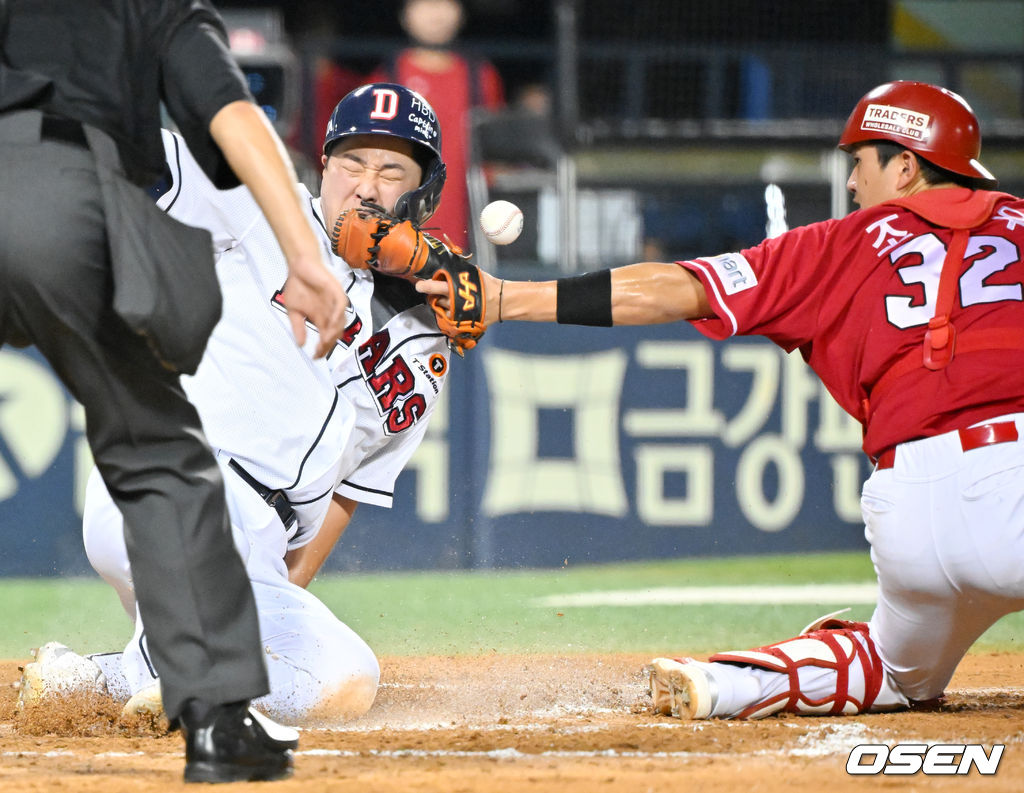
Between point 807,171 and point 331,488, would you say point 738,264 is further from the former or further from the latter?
point 807,171

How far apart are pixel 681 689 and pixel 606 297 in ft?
3.57

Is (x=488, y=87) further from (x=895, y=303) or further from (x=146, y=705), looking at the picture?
(x=146, y=705)

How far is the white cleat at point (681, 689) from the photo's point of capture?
3.26 meters

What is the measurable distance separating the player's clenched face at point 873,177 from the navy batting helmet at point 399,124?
4.19ft

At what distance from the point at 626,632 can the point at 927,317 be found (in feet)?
8.67

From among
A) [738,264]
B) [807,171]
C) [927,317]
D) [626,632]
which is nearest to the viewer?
Answer: [927,317]

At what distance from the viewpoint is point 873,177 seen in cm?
368

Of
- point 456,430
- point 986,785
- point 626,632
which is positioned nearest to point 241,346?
point 986,785

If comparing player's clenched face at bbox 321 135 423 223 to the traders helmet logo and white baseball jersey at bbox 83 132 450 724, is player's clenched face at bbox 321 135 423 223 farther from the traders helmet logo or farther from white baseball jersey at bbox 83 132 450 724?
the traders helmet logo

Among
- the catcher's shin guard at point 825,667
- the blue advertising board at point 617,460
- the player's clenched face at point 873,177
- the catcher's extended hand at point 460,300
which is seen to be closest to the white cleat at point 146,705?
the catcher's extended hand at point 460,300

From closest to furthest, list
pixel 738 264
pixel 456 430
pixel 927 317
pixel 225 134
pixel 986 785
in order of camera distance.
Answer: pixel 225 134
pixel 986 785
pixel 927 317
pixel 738 264
pixel 456 430

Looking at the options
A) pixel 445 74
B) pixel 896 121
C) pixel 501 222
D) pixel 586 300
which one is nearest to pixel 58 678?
pixel 586 300

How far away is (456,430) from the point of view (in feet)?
25.6

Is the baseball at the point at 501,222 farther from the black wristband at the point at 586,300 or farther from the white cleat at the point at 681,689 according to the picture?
the white cleat at the point at 681,689
